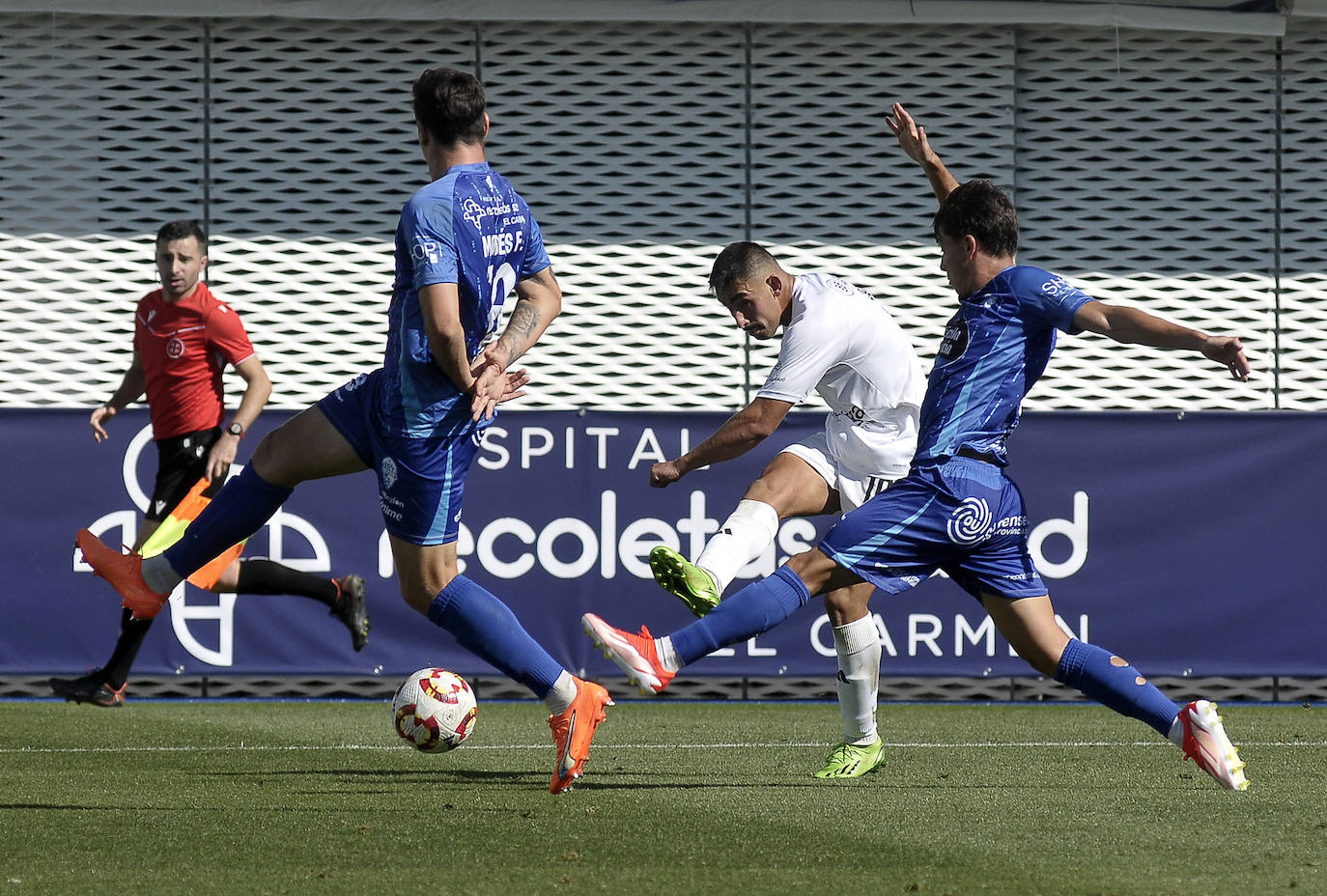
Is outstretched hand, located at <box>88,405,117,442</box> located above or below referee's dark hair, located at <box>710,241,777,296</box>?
below

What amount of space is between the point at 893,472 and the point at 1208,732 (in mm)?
1639

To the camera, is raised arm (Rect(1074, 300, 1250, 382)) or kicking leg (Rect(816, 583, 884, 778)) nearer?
raised arm (Rect(1074, 300, 1250, 382))

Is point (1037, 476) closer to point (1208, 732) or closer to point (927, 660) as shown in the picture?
point (927, 660)

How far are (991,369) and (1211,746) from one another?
4.23ft

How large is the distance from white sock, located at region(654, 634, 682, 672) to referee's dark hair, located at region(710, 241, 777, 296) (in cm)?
152

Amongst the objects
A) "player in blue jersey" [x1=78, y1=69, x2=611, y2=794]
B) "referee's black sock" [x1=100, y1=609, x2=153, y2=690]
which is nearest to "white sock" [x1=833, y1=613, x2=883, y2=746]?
"player in blue jersey" [x1=78, y1=69, x2=611, y2=794]

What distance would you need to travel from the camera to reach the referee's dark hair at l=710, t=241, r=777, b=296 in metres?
6.13

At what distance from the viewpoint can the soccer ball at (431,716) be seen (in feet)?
18.5

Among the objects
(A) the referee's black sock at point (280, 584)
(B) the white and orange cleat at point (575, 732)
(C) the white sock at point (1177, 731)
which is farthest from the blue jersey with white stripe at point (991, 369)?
(A) the referee's black sock at point (280, 584)

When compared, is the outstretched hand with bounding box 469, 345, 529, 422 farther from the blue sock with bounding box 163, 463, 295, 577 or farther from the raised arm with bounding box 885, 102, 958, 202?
the raised arm with bounding box 885, 102, 958, 202

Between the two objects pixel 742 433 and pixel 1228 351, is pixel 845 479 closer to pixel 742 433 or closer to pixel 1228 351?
pixel 742 433

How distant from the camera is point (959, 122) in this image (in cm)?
1161

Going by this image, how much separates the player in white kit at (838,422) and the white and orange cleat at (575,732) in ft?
2.72

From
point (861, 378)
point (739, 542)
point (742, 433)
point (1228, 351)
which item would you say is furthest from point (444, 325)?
point (1228, 351)
